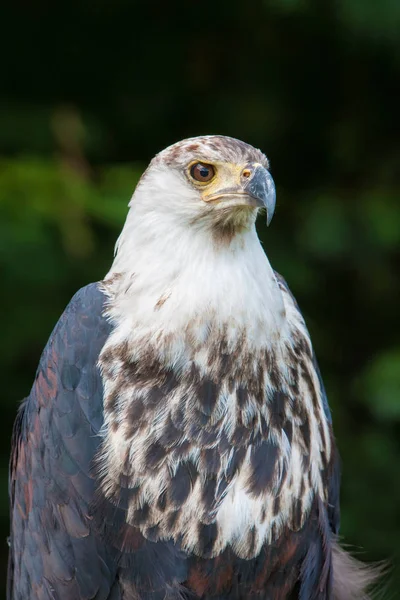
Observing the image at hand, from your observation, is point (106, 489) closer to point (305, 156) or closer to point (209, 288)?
point (209, 288)

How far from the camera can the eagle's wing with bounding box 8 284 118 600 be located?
3260mm

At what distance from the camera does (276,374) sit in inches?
130

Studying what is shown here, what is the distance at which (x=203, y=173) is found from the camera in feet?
10.6

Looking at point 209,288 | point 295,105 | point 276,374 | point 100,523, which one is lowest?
point 100,523

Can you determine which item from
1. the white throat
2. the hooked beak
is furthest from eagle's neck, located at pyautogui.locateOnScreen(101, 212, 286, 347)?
the hooked beak

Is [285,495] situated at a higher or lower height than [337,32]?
lower

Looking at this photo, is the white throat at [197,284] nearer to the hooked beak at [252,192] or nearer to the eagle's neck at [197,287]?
the eagle's neck at [197,287]

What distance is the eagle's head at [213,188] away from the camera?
317 centimetres

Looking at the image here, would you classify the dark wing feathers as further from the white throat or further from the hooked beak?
the hooked beak

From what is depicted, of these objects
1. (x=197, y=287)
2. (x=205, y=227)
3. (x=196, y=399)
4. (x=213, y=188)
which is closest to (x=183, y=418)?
(x=196, y=399)

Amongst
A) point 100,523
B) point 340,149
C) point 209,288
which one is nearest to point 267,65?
point 340,149

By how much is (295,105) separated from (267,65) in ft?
1.12

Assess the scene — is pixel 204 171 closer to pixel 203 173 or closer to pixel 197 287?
pixel 203 173

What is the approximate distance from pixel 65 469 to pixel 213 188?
1.09 m
